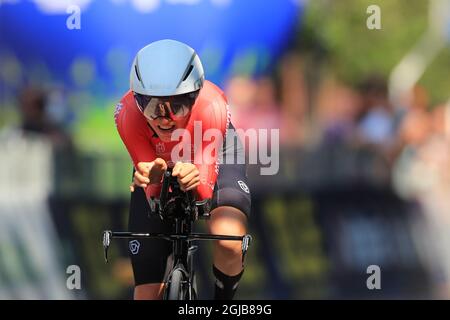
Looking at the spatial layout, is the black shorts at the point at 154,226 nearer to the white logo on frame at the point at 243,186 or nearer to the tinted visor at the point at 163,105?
the white logo on frame at the point at 243,186

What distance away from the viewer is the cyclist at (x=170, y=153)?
5.98 metres

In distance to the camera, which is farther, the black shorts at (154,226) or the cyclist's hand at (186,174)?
the black shorts at (154,226)

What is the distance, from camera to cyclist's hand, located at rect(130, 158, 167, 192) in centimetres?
592

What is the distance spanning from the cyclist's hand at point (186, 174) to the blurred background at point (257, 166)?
560 centimetres

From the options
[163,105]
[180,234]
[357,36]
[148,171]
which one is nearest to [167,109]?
[163,105]

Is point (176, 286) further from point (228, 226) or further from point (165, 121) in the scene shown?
point (165, 121)

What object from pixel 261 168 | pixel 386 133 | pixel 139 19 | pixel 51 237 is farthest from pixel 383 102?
pixel 51 237

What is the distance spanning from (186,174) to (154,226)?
0.65 meters

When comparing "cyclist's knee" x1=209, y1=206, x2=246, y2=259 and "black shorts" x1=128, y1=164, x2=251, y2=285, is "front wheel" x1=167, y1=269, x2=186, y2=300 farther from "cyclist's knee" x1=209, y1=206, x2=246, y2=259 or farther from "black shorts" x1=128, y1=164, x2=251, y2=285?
"black shorts" x1=128, y1=164, x2=251, y2=285

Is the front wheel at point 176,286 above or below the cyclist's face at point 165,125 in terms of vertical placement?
below

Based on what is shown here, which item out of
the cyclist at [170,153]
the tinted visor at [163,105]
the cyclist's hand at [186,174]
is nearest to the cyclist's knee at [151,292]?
the cyclist at [170,153]

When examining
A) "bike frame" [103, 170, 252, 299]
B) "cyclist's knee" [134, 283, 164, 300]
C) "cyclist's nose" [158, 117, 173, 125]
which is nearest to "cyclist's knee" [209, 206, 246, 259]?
"bike frame" [103, 170, 252, 299]

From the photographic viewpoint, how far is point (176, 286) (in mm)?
6008

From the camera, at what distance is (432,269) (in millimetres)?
12750
